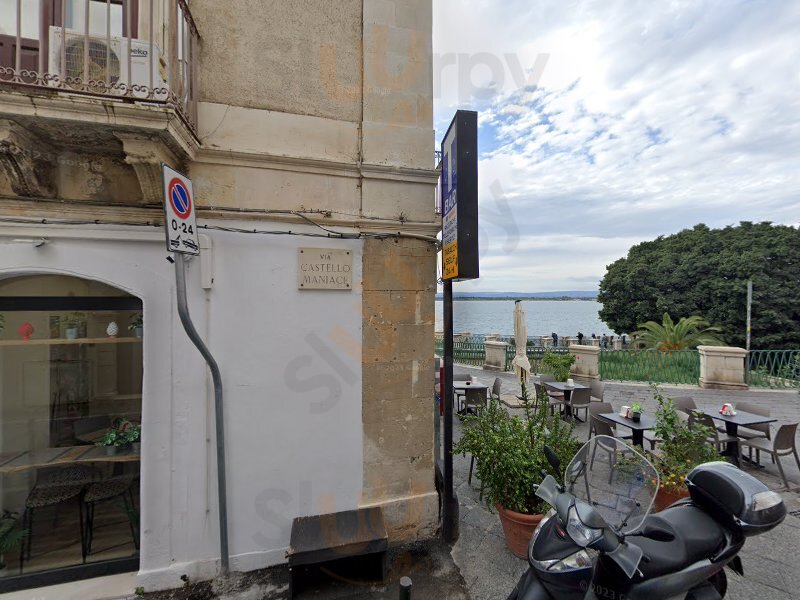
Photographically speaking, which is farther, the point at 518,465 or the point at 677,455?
the point at 677,455

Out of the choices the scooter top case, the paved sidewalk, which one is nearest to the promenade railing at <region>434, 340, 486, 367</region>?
the paved sidewalk

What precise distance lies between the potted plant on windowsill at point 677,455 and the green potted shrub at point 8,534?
6606 millimetres

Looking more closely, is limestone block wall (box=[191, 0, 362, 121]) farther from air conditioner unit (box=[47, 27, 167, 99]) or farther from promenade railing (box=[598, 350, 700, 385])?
promenade railing (box=[598, 350, 700, 385])

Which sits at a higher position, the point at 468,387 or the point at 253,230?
the point at 253,230

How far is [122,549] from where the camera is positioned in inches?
142

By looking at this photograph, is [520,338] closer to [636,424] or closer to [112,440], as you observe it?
[636,424]

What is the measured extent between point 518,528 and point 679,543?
1.54 m

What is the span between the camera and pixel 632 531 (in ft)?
6.96

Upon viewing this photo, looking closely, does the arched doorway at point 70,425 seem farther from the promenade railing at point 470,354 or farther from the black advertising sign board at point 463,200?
the promenade railing at point 470,354

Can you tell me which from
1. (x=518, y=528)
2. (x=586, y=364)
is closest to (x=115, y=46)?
(x=518, y=528)

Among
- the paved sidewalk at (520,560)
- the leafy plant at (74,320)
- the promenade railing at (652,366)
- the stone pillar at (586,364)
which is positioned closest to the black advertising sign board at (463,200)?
the paved sidewalk at (520,560)

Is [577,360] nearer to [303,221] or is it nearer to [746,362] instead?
[746,362]

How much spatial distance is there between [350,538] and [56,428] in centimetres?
335

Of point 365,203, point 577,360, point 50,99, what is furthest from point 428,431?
point 577,360
